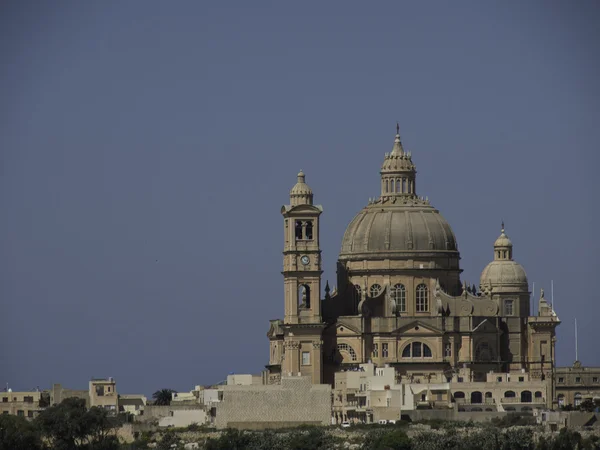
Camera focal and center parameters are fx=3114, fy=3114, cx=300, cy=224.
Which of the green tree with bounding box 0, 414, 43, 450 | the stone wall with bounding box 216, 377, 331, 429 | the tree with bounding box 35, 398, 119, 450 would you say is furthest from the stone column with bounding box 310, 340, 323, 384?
the green tree with bounding box 0, 414, 43, 450

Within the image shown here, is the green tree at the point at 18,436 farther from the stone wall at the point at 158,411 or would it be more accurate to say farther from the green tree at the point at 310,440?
the stone wall at the point at 158,411

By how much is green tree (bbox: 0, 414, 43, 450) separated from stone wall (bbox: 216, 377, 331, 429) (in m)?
14.4

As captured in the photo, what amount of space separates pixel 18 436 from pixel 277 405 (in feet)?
67.0

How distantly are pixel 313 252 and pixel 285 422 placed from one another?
15.8m

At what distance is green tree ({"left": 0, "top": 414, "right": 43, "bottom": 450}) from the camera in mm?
172500

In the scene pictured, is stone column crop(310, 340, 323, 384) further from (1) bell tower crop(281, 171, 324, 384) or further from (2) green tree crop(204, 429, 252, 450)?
(2) green tree crop(204, 429, 252, 450)

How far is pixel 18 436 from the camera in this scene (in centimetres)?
17388

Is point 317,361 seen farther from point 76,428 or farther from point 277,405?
point 76,428

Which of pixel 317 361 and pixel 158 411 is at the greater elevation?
pixel 317 361

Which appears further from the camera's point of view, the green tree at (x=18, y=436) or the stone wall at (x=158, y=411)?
the stone wall at (x=158, y=411)

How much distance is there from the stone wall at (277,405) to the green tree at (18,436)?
47.1 feet

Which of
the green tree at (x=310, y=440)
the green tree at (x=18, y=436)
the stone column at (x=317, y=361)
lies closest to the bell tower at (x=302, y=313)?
the stone column at (x=317, y=361)

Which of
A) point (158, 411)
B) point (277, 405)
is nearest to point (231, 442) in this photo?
point (277, 405)

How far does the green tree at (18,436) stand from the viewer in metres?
172
